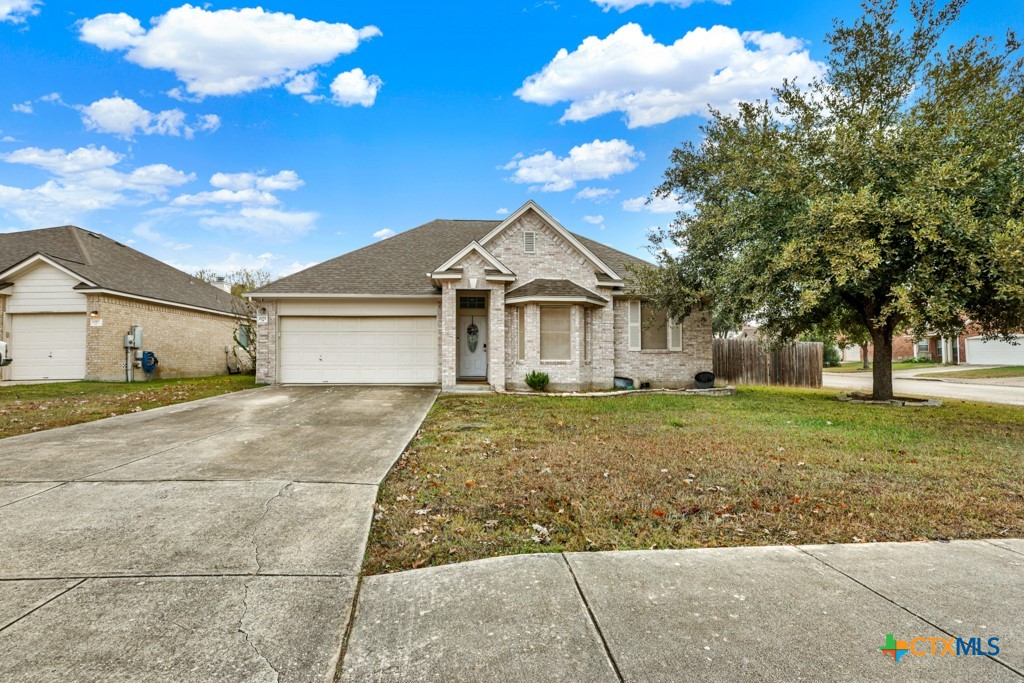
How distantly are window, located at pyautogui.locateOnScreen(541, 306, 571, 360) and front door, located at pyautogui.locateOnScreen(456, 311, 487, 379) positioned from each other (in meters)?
2.81

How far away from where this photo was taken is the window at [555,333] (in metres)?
14.2

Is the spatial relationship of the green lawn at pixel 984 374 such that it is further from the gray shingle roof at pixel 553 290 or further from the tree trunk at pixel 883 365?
the gray shingle roof at pixel 553 290

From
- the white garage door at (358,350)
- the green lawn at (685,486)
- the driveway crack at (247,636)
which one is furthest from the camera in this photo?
the white garage door at (358,350)

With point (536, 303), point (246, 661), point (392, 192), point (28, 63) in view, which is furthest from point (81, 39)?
point (246, 661)

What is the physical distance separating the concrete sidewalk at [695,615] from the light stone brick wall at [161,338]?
19.1m

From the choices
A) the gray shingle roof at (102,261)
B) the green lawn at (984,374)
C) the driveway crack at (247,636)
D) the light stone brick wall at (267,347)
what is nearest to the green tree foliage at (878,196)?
the driveway crack at (247,636)

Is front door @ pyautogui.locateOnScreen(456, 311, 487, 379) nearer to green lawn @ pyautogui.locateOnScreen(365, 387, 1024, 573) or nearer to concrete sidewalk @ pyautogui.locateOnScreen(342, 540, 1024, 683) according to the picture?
green lawn @ pyautogui.locateOnScreen(365, 387, 1024, 573)

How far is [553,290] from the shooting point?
13930mm

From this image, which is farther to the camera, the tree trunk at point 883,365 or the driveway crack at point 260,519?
the tree trunk at point 883,365

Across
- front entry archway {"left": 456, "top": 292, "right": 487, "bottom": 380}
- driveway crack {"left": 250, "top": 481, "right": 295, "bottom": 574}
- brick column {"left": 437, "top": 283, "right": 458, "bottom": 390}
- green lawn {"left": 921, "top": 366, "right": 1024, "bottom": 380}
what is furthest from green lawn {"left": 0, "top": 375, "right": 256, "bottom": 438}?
green lawn {"left": 921, "top": 366, "right": 1024, "bottom": 380}

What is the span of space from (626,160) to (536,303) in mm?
9567

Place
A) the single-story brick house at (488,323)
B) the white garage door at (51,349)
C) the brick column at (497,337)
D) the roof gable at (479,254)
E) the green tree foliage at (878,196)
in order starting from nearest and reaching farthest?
1. the green tree foliage at (878,196)
2. the roof gable at (479,254)
3. the brick column at (497,337)
4. the single-story brick house at (488,323)
5. the white garage door at (51,349)

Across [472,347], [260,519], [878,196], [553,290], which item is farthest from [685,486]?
[472,347]

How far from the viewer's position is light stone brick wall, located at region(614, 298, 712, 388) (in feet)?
50.4
